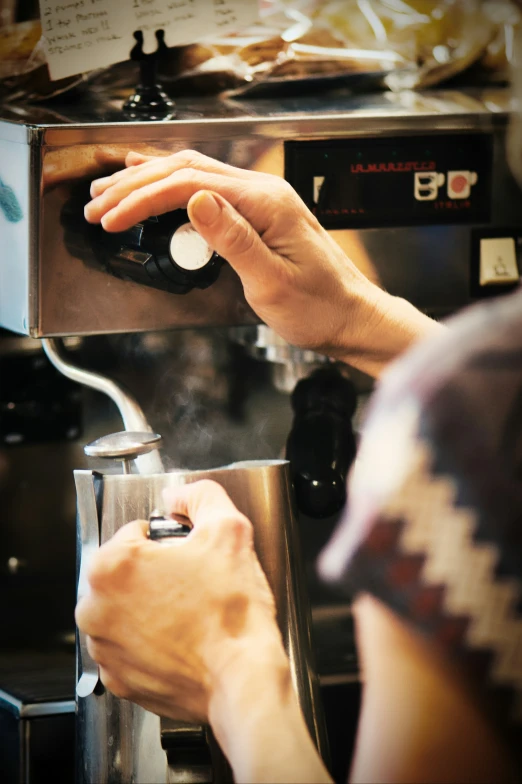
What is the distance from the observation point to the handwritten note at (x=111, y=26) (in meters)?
0.84

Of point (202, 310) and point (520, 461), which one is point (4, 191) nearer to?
point (202, 310)

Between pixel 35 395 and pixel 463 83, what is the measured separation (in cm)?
57

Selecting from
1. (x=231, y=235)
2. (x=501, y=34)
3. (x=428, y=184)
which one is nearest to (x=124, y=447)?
(x=231, y=235)

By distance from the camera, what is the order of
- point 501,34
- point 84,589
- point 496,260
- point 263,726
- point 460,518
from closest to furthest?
1. point 460,518
2. point 263,726
3. point 84,589
4. point 496,260
5. point 501,34

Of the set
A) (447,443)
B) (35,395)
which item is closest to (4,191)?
(35,395)

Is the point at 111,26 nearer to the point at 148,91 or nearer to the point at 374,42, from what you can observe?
the point at 148,91

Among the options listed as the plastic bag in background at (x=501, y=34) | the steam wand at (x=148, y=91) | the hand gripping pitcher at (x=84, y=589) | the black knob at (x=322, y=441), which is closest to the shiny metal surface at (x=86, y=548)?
the hand gripping pitcher at (x=84, y=589)

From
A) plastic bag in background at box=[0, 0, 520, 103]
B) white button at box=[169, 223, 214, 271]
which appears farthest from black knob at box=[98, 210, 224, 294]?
plastic bag in background at box=[0, 0, 520, 103]

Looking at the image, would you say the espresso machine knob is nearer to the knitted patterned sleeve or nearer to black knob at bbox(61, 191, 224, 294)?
black knob at bbox(61, 191, 224, 294)

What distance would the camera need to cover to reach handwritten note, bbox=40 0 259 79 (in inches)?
32.9

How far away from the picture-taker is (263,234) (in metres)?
0.78

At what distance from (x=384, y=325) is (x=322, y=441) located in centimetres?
16

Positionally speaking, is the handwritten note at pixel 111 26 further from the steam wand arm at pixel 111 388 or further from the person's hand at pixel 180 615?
the person's hand at pixel 180 615

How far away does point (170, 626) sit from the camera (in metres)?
0.58
